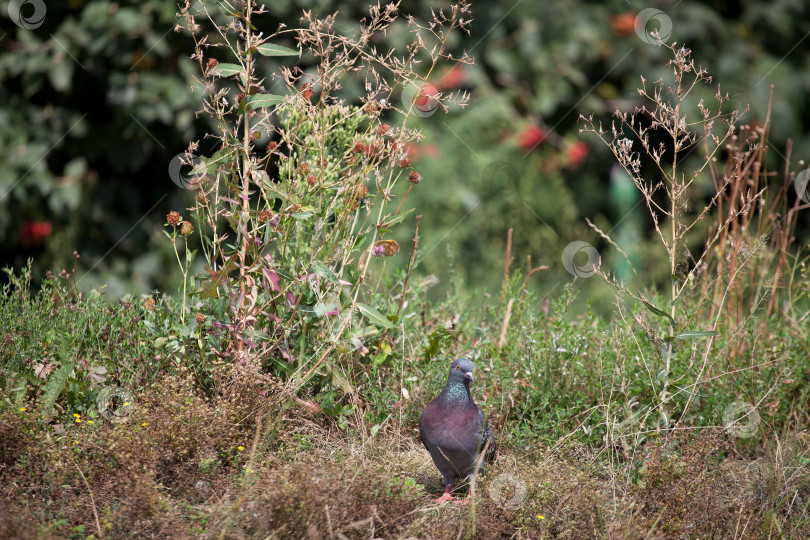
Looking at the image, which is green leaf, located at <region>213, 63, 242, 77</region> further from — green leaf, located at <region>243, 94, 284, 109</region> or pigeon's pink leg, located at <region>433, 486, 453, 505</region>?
pigeon's pink leg, located at <region>433, 486, 453, 505</region>

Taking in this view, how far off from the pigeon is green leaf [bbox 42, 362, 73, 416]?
1210 millimetres

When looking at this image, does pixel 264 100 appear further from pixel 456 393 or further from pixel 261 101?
pixel 456 393

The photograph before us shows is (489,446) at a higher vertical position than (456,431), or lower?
lower

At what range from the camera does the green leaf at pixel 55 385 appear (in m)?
2.67

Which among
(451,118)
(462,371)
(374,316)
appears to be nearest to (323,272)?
(374,316)

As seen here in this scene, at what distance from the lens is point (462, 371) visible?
8.66 feet

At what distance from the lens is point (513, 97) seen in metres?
5.34

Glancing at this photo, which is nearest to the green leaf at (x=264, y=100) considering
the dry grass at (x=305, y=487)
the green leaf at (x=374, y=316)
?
the green leaf at (x=374, y=316)

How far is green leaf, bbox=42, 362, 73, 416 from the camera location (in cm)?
267

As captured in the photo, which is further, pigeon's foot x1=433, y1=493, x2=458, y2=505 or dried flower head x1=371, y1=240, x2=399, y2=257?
dried flower head x1=371, y1=240, x2=399, y2=257

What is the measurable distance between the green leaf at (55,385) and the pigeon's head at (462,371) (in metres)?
1.29

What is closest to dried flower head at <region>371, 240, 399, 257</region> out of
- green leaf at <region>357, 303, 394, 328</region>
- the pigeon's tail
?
green leaf at <region>357, 303, 394, 328</region>

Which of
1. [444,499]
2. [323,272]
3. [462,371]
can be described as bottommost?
[444,499]

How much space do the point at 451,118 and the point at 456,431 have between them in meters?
3.38
